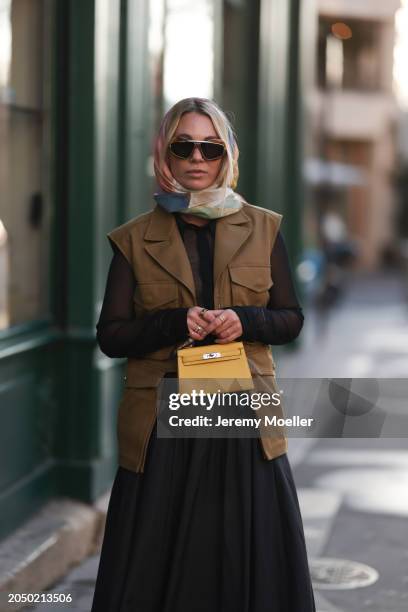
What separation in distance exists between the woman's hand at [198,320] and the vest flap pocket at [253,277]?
0.62 feet

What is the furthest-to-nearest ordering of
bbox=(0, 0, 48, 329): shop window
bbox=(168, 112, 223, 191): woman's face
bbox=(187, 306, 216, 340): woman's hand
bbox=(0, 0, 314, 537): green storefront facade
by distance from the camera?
bbox=(0, 0, 48, 329): shop window < bbox=(0, 0, 314, 537): green storefront facade < bbox=(168, 112, 223, 191): woman's face < bbox=(187, 306, 216, 340): woman's hand

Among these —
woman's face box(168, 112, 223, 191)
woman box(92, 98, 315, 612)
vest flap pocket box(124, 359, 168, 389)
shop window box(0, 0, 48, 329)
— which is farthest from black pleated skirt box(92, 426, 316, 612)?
shop window box(0, 0, 48, 329)

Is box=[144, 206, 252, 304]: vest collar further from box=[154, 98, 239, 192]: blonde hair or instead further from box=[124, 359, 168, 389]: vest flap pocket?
box=[124, 359, 168, 389]: vest flap pocket

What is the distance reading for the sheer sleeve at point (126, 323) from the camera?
3268mm

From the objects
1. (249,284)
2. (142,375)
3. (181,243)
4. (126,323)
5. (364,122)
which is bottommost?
(142,375)

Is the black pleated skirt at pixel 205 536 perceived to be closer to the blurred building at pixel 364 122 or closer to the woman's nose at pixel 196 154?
the woman's nose at pixel 196 154

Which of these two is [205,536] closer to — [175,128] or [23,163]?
[175,128]

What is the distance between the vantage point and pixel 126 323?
11.0ft

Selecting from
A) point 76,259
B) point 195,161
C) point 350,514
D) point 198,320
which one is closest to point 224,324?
point 198,320

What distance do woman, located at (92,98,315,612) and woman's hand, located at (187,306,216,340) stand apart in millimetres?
84

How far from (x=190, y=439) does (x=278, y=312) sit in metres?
0.49

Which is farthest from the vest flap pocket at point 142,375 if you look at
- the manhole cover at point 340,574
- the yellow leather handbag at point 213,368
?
the manhole cover at point 340,574

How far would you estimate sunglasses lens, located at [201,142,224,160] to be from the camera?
328 centimetres

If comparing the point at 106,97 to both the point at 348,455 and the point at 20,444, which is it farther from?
the point at 348,455
